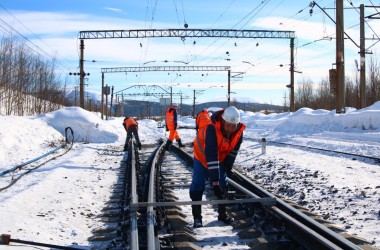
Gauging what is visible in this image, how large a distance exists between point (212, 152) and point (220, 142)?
13.5 inches

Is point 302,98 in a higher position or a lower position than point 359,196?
higher

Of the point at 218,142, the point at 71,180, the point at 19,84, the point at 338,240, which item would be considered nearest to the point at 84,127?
the point at 19,84

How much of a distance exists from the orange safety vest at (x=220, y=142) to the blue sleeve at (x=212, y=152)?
14cm

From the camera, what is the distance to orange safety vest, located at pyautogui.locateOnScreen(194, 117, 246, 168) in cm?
644

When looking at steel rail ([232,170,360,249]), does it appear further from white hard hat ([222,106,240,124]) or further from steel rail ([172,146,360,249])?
white hard hat ([222,106,240,124])

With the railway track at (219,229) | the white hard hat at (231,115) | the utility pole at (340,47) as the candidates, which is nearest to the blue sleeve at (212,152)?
the white hard hat at (231,115)

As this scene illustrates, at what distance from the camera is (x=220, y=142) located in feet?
21.4

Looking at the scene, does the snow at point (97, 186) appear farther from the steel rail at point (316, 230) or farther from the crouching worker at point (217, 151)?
the steel rail at point (316, 230)

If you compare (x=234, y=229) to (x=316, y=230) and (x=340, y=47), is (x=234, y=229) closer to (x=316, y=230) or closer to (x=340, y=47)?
(x=316, y=230)

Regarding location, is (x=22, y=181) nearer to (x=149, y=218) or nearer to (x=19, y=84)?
(x=149, y=218)

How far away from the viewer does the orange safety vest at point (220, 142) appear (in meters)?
6.44

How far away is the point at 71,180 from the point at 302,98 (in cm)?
6123

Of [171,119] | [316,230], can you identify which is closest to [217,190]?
[316,230]

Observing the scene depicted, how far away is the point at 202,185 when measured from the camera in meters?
6.97
